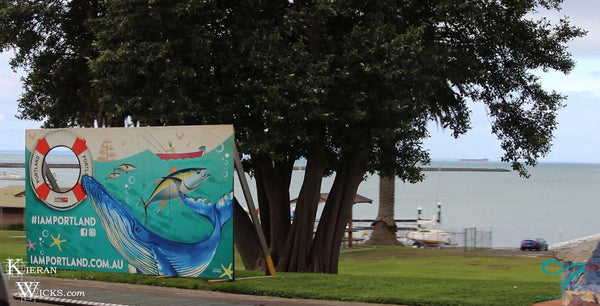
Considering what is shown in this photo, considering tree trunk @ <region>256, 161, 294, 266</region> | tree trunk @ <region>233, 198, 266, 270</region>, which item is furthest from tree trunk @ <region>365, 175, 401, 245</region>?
tree trunk @ <region>233, 198, 266, 270</region>

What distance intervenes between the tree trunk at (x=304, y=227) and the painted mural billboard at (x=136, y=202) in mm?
5975

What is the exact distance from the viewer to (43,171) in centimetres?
1378

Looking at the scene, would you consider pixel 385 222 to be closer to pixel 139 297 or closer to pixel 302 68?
pixel 302 68

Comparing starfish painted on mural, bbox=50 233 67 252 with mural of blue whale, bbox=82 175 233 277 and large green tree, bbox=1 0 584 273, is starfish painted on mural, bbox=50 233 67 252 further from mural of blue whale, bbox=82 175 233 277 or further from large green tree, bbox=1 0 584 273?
large green tree, bbox=1 0 584 273

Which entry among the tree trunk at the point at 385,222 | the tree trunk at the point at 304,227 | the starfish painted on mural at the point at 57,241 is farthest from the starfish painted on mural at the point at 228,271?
the tree trunk at the point at 385,222

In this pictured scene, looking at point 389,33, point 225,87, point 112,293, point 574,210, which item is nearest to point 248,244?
point 225,87

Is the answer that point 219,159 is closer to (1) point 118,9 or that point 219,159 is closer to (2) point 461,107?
(1) point 118,9

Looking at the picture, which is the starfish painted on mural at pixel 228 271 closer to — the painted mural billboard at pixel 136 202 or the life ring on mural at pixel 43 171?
the painted mural billboard at pixel 136 202

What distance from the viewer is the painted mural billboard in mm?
12539

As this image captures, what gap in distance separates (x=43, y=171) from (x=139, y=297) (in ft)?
11.2

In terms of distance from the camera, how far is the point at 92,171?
13367 millimetres

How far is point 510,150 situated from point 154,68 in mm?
9589

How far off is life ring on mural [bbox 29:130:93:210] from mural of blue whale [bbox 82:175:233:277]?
0.62 feet

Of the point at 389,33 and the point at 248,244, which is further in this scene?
the point at 248,244
